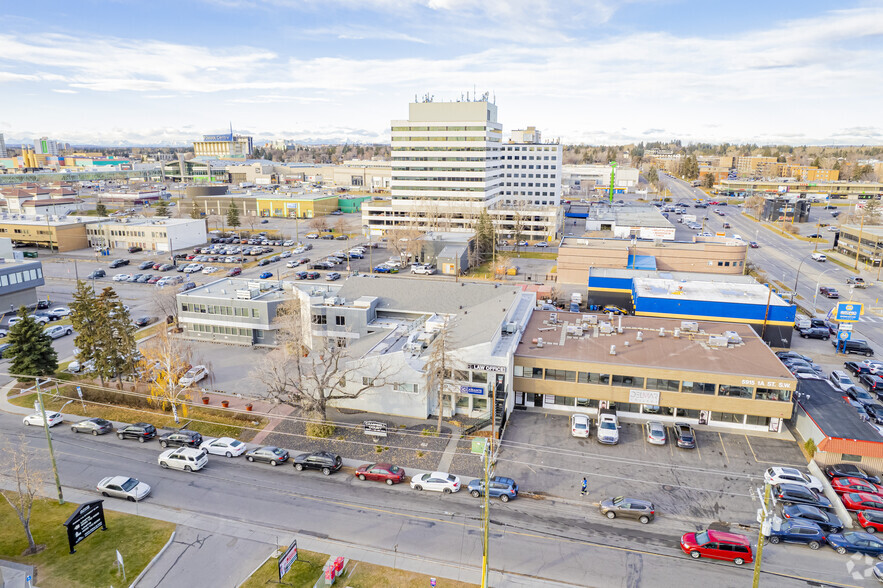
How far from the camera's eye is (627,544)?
25938 millimetres

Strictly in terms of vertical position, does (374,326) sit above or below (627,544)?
above

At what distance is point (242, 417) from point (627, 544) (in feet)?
88.7

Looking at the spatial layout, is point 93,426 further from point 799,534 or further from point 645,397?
point 799,534

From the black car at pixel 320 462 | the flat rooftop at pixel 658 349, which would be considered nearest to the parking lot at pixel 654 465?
the flat rooftop at pixel 658 349

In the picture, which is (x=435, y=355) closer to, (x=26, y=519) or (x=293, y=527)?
(x=293, y=527)

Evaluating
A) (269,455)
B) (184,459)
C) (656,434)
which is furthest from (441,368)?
(184,459)

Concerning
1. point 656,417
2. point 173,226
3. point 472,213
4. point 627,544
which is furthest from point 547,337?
point 173,226

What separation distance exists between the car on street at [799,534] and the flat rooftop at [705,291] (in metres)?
31.6

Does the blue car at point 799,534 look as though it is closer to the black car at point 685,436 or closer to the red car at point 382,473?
the black car at point 685,436

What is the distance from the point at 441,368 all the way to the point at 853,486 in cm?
2462

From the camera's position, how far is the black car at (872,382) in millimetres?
43562

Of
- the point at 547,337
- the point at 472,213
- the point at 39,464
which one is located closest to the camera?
the point at 39,464

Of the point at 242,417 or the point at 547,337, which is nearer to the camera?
the point at 242,417

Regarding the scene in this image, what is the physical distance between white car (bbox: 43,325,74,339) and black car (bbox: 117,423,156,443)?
27049 mm
